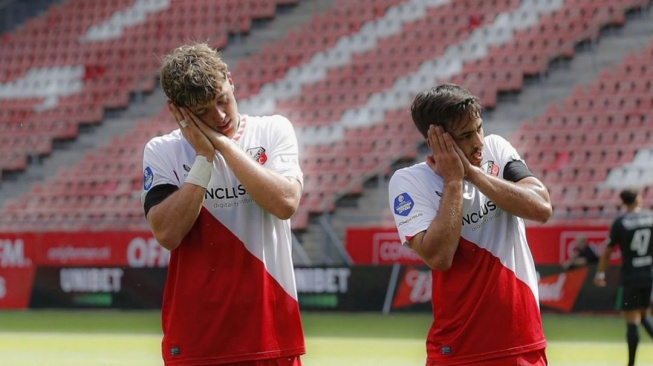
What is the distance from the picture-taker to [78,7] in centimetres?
3247

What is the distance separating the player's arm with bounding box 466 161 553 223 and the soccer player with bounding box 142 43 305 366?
2.26 feet

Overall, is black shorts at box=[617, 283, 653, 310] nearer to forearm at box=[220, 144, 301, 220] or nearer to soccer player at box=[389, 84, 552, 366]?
soccer player at box=[389, 84, 552, 366]

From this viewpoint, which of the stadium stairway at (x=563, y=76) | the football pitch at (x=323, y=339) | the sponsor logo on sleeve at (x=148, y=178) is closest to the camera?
the sponsor logo on sleeve at (x=148, y=178)

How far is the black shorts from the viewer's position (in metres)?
12.4

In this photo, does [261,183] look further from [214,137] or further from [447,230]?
[447,230]

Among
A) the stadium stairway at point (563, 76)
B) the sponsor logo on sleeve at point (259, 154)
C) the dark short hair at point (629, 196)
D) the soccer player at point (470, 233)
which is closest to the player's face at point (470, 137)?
the soccer player at point (470, 233)

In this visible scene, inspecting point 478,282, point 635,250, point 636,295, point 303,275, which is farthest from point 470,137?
point 303,275

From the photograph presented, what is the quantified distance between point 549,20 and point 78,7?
13.7 meters

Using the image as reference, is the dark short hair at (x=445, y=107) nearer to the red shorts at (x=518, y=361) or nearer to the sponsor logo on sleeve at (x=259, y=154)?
the sponsor logo on sleeve at (x=259, y=154)

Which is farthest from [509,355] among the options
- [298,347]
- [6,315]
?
[6,315]

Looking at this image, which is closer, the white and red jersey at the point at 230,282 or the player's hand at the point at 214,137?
the player's hand at the point at 214,137

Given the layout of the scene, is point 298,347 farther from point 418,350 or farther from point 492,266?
point 418,350

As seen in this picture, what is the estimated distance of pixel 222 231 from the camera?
4441 millimetres

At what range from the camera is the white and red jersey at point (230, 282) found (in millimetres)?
4422
